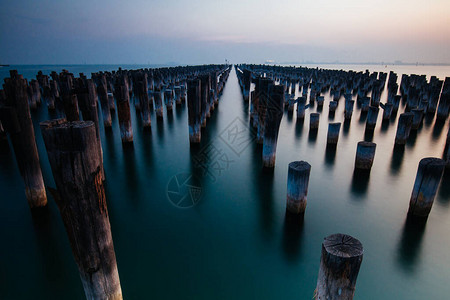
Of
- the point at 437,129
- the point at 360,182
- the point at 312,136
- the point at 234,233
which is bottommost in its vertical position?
the point at 234,233

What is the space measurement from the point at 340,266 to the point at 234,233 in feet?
8.78

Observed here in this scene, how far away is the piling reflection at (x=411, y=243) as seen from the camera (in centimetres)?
377

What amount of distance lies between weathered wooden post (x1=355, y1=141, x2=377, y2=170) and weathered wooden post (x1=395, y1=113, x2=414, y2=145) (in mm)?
2295

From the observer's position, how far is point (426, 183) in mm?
4008

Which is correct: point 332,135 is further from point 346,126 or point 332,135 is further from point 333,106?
point 333,106

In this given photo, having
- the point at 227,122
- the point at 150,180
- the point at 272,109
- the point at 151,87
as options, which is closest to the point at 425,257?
the point at 272,109

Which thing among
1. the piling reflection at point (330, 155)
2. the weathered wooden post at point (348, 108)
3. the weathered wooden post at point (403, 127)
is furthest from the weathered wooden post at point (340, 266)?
the weathered wooden post at point (348, 108)

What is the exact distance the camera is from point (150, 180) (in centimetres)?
638

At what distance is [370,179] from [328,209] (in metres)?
→ 2.05

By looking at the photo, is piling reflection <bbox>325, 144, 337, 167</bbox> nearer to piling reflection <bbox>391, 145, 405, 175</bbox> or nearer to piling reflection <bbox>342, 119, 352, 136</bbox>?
piling reflection <bbox>391, 145, 405, 175</bbox>

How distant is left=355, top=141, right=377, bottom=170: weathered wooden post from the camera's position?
19.5 ft

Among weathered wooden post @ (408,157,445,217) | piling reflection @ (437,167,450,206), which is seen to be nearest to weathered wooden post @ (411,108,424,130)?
piling reflection @ (437,167,450,206)

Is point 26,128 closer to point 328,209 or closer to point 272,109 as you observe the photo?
point 272,109

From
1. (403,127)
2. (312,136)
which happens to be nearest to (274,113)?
A: (312,136)
